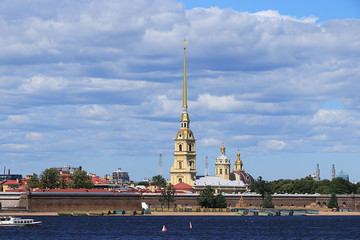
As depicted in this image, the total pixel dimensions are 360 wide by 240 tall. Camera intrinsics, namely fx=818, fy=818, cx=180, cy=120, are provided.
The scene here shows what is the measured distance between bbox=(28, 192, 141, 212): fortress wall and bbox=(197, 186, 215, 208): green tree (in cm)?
1518

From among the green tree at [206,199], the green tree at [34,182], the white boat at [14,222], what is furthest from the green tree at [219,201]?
the white boat at [14,222]

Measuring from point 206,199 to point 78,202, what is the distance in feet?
92.4

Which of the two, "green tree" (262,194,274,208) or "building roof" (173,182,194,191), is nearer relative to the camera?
"green tree" (262,194,274,208)

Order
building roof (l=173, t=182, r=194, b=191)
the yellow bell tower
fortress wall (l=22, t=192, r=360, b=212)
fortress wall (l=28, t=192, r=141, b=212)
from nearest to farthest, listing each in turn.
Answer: fortress wall (l=28, t=192, r=141, b=212) → fortress wall (l=22, t=192, r=360, b=212) → building roof (l=173, t=182, r=194, b=191) → the yellow bell tower

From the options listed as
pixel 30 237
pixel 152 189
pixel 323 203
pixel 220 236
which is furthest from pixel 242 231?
pixel 323 203

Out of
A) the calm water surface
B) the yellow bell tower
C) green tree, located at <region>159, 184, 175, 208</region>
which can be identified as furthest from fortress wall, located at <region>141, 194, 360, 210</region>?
the calm water surface

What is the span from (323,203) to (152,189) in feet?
142

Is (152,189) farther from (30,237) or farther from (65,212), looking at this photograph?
(30,237)

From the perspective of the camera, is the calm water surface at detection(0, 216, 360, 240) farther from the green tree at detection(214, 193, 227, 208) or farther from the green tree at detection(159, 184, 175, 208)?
the green tree at detection(214, 193, 227, 208)

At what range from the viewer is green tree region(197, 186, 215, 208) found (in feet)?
537

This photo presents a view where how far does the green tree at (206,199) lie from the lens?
537 ft

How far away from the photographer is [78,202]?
5891 inches

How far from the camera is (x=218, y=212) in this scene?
165375mm

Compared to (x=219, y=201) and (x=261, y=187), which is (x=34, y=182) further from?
(x=261, y=187)
